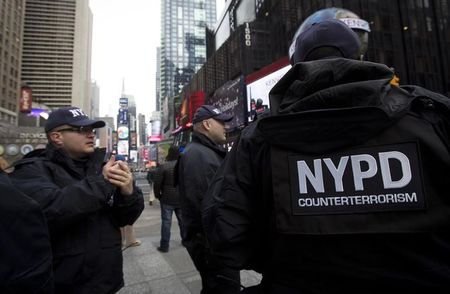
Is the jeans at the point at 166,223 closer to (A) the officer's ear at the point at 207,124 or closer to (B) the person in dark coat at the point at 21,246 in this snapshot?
(A) the officer's ear at the point at 207,124

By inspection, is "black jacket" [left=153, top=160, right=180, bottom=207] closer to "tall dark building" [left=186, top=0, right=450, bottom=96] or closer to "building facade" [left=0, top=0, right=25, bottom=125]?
"tall dark building" [left=186, top=0, right=450, bottom=96]

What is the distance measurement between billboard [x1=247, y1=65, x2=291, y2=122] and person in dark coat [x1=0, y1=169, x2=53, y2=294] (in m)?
15.9

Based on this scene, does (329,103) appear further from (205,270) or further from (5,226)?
(205,270)

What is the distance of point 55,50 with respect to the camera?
12588 cm

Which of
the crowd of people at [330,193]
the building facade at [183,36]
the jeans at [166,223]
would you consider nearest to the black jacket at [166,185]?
the jeans at [166,223]

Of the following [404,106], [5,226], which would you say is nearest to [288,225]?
[404,106]

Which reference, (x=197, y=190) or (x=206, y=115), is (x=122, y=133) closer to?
(x=206, y=115)

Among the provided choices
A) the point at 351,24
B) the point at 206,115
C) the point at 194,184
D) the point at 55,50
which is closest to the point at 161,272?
the point at 194,184

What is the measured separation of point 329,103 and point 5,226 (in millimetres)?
1379

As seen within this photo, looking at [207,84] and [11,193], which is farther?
[207,84]

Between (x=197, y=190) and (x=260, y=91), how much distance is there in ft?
55.4

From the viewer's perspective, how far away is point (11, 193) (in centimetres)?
124

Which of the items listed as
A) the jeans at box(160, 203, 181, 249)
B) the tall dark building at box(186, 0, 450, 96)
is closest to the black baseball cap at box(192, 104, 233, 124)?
the jeans at box(160, 203, 181, 249)

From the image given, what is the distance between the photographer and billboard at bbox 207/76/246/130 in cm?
2316
